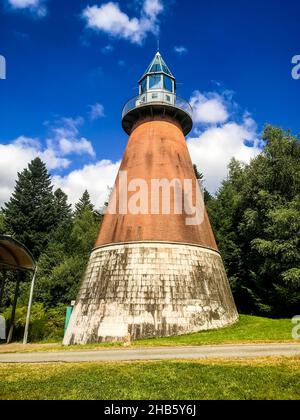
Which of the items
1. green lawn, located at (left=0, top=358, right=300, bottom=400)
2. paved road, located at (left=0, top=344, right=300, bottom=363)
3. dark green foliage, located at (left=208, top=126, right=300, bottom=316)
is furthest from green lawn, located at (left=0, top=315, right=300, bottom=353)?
dark green foliage, located at (left=208, top=126, right=300, bottom=316)

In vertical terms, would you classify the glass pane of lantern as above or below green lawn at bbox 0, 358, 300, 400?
above

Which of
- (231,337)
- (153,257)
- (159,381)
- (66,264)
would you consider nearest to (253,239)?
(153,257)

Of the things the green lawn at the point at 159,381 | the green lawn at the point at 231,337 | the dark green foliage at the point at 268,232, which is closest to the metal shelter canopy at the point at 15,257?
the green lawn at the point at 231,337

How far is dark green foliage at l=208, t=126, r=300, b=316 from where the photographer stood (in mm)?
26672

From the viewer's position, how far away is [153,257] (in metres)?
19.8

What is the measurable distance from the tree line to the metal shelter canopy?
14.0 meters

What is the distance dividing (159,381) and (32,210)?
5175 cm

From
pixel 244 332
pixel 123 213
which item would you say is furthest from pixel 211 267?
pixel 123 213

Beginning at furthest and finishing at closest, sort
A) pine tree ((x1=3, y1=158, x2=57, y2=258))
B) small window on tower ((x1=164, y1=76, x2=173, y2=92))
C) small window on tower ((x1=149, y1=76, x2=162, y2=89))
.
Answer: pine tree ((x1=3, y1=158, x2=57, y2=258)) < small window on tower ((x1=164, y1=76, x2=173, y2=92)) < small window on tower ((x1=149, y1=76, x2=162, y2=89))

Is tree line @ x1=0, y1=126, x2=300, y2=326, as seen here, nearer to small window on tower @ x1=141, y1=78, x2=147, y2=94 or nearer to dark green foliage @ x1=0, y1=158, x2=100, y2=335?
dark green foliage @ x1=0, y1=158, x2=100, y2=335

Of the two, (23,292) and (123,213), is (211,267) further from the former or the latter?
(23,292)

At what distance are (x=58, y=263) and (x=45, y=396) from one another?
3834 cm

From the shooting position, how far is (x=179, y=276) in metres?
19.6

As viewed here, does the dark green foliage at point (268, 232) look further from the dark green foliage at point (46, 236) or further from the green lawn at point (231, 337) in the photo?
the dark green foliage at point (46, 236)
